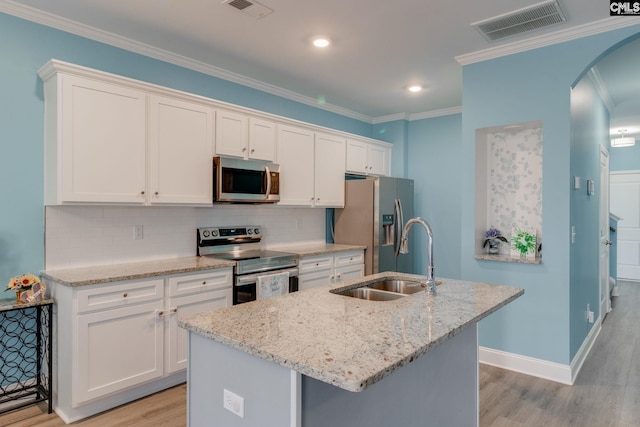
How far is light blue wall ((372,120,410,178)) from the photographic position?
561 centimetres

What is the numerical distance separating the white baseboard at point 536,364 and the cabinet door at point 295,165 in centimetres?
231

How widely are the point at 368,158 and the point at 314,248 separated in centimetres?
151

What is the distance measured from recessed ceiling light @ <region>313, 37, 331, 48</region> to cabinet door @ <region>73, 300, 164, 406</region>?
238 centimetres

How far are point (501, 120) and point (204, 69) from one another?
2755mm

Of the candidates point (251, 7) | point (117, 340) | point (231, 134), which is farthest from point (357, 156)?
point (117, 340)

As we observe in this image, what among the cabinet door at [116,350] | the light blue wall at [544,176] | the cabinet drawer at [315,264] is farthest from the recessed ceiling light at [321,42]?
the cabinet door at [116,350]

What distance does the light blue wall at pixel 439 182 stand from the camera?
207 inches

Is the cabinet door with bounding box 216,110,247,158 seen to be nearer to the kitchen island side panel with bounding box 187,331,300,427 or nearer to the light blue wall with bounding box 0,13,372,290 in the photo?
the light blue wall with bounding box 0,13,372,290

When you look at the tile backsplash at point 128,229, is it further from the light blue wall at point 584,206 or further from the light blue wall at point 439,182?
the light blue wall at point 584,206

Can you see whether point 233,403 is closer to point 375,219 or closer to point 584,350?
point 375,219

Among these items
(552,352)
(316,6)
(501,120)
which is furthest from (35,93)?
(552,352)

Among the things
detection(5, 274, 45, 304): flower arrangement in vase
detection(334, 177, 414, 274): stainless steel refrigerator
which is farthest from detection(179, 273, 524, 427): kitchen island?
detection(334, 177, 414, 274): stainless steel refrigerator

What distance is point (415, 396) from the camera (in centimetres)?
180

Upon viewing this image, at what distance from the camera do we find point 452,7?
2.72m
